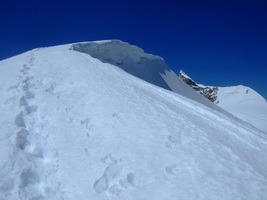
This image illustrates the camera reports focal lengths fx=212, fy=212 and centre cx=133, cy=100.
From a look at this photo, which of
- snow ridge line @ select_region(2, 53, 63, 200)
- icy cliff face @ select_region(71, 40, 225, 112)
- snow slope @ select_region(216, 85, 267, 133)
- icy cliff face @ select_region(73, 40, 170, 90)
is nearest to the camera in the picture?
snow ridge line @ select_region(2, 53, 63, 200)

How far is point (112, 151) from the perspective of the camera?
143 inches

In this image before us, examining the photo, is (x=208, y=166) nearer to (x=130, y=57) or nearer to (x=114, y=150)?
(x=114, y=150)

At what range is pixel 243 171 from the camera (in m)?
3.45

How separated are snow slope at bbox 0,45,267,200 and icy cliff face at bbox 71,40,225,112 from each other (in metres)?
10.6

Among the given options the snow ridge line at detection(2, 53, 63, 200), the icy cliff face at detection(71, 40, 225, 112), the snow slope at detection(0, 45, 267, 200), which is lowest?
the snow ridge line at detection(2, 53, 63, 200)

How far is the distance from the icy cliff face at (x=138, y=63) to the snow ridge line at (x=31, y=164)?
11.8 metres

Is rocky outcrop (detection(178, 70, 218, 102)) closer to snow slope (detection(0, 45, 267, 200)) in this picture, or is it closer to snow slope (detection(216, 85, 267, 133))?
snow slope (detection(216, 85, 267, 133))

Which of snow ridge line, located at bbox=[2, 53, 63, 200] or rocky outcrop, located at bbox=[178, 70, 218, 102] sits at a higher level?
rocky outcrop, located at bbox=[178, 70, 218, 102]

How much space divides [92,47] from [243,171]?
14079 mm

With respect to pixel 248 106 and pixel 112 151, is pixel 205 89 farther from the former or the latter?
pixel 112 151

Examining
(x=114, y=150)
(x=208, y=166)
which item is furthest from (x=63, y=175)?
(x=208, y=166)

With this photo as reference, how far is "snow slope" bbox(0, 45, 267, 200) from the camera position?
2957 millimetres

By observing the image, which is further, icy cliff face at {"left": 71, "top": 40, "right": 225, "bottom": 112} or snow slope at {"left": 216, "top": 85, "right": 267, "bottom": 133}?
snow slope at {"left": 216, "top": 85, "right": 267, "bottom": 133}

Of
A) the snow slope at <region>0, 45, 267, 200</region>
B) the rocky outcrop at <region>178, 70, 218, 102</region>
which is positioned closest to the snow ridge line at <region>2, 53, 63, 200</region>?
the snow slope at <region>0, 45, 267, 200</region>
